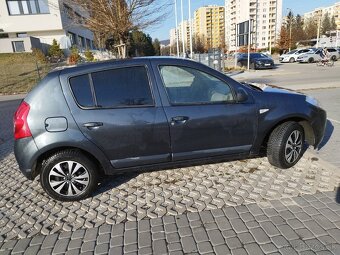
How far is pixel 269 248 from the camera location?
2525 mm

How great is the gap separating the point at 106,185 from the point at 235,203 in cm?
182

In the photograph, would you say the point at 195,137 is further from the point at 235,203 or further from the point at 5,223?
the point at 5,223

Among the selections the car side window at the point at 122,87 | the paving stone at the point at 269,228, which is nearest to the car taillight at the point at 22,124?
the car side window at the point at 122,87

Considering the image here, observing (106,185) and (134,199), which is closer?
(134,199)

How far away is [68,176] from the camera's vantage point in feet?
11.5

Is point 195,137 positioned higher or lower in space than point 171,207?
higher

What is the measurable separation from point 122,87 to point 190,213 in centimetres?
171

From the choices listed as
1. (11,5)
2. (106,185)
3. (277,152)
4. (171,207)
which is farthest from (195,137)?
(11,5)

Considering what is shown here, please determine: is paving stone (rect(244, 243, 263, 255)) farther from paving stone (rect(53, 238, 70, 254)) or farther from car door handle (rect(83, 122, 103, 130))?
car door handle (rect(83, 122, 103, 130))

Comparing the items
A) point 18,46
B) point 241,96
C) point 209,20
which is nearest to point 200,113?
point 241,96

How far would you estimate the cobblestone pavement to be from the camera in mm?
2680

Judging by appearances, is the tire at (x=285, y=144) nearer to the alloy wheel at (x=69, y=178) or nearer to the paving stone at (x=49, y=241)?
the alloy wheel at (x=69, y=178)

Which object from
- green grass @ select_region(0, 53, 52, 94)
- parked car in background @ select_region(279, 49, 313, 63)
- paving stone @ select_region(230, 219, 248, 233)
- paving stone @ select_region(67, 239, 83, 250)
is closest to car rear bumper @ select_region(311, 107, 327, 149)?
paving stone @ select_region(230, 219, 248, 233)

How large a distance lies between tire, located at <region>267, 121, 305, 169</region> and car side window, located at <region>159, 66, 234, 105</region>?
878 millimetres
